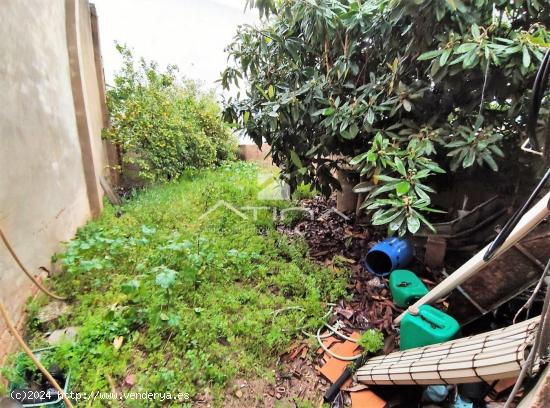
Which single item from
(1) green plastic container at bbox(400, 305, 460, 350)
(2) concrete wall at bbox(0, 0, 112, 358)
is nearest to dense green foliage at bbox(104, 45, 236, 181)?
(2) concrete wall at bbox(0, 0, 112, 358)

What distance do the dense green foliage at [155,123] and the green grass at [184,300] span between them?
1482 millimetres

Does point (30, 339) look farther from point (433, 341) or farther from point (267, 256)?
point (433, 341)

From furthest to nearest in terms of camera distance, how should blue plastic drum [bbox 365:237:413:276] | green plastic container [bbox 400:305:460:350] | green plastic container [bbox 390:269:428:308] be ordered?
blue plastic drum [bbox 365:237:413:276]
green plastic container [bbox 390:269:428:308]
green plastic container [bbox 400:305:460:350]

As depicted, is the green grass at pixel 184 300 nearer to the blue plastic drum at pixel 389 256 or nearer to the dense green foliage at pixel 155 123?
the blue plastic drum at pixel 389 256

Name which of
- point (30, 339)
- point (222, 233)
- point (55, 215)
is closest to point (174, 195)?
point (222, 233)

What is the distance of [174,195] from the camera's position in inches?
157

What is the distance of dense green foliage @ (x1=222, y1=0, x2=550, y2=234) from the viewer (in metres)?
1.59

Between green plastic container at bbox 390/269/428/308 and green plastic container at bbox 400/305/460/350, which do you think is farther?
green plastic container at bbox 390/269/428/308

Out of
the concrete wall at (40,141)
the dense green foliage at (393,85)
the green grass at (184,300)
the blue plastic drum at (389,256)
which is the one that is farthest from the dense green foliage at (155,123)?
the blue plastic drum at (389,256)

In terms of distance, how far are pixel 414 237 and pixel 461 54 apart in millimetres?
1719

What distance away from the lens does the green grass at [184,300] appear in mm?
1553

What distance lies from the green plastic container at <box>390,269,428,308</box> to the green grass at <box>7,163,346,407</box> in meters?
0.45

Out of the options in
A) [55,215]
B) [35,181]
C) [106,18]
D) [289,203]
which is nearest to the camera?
[35,181]

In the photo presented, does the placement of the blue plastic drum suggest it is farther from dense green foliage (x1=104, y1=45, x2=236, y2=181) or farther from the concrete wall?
dense green foliage (x1=104, y1=45, x2=236, y2=181)
